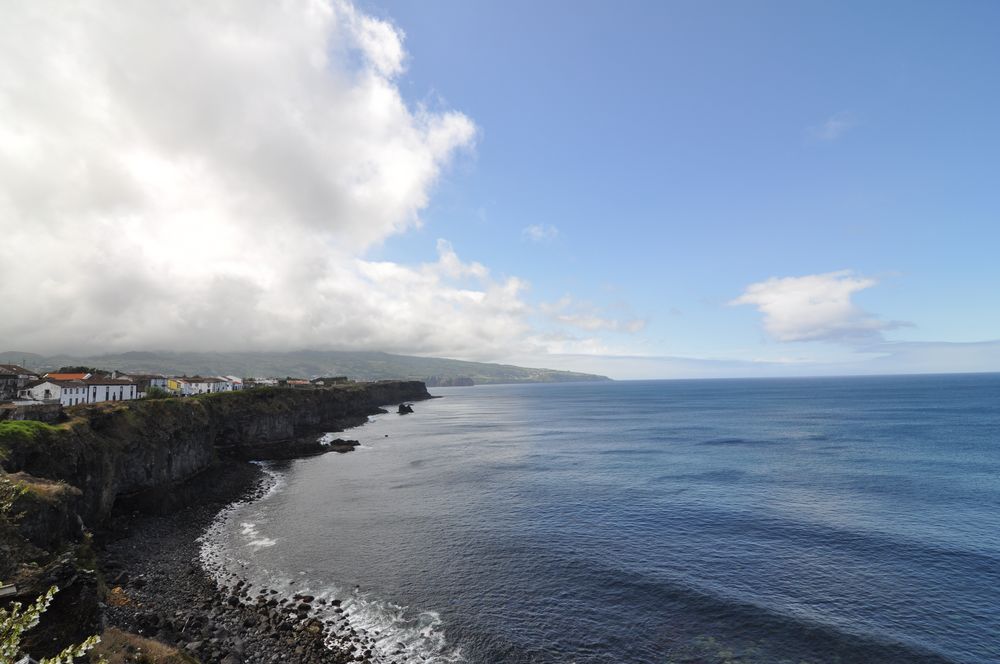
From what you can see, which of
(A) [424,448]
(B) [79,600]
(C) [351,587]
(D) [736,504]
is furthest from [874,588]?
(A) [424,448]

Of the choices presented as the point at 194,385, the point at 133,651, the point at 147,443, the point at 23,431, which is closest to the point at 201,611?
the point at 133,651

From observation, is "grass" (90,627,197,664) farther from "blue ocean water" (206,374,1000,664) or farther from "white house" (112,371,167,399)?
"white house" (112,371,167,399)

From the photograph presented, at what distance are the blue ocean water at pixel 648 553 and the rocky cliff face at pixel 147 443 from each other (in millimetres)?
12829

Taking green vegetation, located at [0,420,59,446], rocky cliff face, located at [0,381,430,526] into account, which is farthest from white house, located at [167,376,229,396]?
green vegetation, located at [0,420,59,446]

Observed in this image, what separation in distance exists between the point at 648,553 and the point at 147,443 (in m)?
63.5

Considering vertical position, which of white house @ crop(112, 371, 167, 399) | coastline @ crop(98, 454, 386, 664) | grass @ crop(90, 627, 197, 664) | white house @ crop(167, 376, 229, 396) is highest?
white house @ crop(112, 371, 167, 399)

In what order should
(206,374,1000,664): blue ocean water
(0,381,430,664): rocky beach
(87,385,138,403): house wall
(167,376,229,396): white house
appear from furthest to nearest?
(167,376,229,396): white house < (87,385,138,403): house wall < (206,374,1000,664): blue ocean water < (0,381,430,664): rocky beach

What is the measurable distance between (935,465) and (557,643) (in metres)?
81.4

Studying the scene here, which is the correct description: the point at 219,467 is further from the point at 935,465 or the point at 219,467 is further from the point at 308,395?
the point at 935,465

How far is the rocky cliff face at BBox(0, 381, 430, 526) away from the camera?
44.6 meters

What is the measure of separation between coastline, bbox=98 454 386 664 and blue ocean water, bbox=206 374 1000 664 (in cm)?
226

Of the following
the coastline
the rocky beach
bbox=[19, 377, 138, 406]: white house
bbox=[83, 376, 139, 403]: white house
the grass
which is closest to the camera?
the grass

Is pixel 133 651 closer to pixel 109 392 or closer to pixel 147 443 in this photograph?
pixel 147 443

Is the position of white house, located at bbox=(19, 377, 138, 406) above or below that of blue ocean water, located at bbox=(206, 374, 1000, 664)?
above
